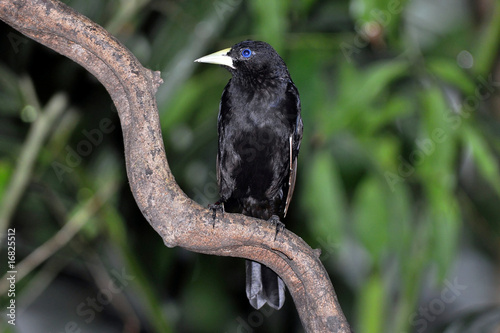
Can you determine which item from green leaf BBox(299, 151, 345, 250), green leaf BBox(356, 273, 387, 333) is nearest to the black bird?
green leaf BBox(299, 151, 345, 250)

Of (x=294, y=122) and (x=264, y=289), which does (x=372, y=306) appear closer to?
(x=264, y=289)

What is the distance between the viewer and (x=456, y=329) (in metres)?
2.87

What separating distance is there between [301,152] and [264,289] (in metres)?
0.77

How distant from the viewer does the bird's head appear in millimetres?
2457

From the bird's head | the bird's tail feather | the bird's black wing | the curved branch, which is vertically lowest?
the bird's tail feather

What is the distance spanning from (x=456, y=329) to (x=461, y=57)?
1511 millimetres

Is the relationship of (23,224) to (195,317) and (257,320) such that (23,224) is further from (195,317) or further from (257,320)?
(257,320)

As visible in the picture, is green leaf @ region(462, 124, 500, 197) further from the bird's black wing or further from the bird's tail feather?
the bird's tail feather

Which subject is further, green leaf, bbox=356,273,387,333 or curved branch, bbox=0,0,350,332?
green leaf, bbox=356,273,387,333

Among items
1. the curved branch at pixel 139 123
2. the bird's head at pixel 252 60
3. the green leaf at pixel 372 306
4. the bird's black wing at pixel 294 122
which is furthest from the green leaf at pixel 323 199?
the curved branch at pixel 139 123

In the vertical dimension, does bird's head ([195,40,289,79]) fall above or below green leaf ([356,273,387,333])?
above

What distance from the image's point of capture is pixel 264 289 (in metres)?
2.34

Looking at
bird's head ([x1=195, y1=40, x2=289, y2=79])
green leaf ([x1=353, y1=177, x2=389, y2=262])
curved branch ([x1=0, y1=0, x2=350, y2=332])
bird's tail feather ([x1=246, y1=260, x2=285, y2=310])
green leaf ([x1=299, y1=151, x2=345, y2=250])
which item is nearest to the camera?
curved branch ([x1=0, y1=0, x2=350, y2=332])

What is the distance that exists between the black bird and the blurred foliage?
19 cm
